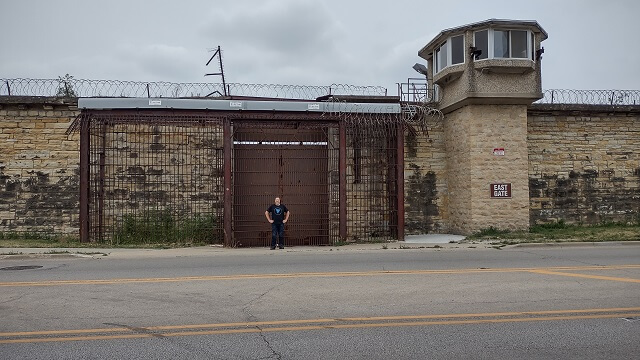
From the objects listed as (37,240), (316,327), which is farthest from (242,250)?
(316,327)

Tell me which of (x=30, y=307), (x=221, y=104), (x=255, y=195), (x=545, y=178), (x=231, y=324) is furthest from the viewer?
(x=545, y=178)

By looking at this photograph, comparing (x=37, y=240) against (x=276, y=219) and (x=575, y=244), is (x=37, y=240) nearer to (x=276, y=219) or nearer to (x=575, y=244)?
(x=276, y=219)

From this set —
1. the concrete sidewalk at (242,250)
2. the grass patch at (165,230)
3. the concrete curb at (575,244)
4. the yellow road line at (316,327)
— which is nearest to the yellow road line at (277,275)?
the yellow road line at (316,327)

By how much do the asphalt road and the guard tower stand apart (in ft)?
20.5

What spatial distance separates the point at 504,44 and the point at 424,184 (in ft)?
17.1

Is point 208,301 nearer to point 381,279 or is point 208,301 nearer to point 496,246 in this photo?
point 381,279

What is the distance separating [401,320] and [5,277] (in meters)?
7.38

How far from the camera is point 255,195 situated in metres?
18.1

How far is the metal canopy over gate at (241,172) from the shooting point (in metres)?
17.1

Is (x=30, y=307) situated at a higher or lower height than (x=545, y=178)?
lower

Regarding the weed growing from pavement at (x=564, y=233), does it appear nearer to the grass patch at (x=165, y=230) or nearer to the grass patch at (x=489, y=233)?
the grass patch at (x=489, y=233)

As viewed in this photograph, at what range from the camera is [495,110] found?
18359 mm

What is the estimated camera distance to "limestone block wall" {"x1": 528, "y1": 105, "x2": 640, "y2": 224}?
64.4 feet

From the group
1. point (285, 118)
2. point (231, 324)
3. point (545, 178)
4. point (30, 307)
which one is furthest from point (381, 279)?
point (545, 178)
